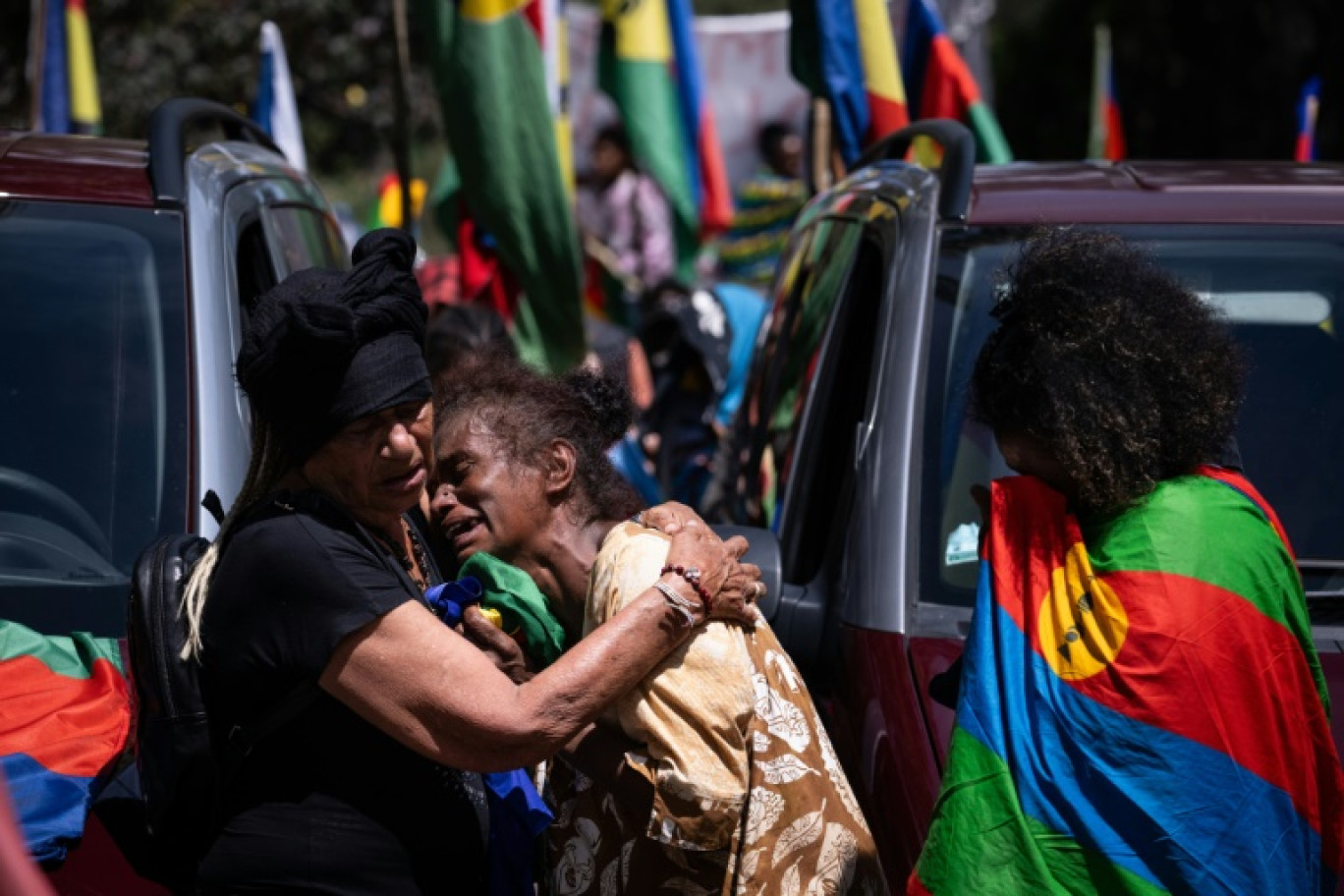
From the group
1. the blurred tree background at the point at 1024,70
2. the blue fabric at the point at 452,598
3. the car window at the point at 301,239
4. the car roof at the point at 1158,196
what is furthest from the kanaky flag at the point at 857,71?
the blurred tree background at the point at 1024,70

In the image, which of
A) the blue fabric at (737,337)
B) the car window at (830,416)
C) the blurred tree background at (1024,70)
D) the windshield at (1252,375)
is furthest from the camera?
the blurred tree background at (1024,70)

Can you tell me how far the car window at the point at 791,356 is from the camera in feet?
14.0

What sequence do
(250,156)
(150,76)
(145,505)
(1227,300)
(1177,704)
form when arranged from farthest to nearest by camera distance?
(150,76), (250,156), (1227,300), (145,505), (1177,704)

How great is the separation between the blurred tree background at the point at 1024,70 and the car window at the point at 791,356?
746 centimetres

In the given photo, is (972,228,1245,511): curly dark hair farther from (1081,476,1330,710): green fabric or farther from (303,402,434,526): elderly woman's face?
(303,402,434,526): elderly woman's face

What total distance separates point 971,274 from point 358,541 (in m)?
1.69

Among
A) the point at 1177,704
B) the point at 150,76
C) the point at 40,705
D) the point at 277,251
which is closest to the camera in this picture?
the point at 1177,704

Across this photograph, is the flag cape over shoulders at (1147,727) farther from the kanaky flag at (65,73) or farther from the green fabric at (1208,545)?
the kanaky flag at (65,73)

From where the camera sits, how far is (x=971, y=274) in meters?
3.75

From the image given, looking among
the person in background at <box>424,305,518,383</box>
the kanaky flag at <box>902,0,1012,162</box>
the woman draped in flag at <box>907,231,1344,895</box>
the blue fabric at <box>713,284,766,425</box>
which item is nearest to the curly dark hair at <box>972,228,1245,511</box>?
the woman draped in flag at <box>907,231,1344,895</box>

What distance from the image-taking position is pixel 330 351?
96.7 inches

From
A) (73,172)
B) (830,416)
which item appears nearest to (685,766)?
(830,416)

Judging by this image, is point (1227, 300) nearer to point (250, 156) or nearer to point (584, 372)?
point (584, 372)

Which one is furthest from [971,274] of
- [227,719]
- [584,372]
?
[227,719]
